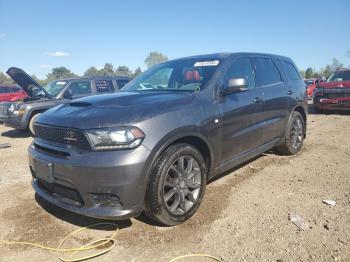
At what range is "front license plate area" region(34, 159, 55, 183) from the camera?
10.6 feet

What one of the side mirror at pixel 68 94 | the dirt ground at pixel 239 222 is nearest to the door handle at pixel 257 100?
the dirt ground at pixel 239 222

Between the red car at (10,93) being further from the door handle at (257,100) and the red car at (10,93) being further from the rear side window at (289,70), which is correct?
the door handle at (257,100)

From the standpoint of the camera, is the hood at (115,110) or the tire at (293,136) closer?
Result: the hood at (115,110)

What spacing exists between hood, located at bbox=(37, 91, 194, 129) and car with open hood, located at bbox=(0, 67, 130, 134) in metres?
6.31

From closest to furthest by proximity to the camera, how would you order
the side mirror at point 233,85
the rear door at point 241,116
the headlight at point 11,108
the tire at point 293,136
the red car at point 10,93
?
the side mirror at point 233,85 < the rear door at point 241,116 < the tire at point 293,136 < the headlight at point 11,108 < the red car at point 10,93

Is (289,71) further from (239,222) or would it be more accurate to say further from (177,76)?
(239,222)

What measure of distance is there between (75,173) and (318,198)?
2.94 metres

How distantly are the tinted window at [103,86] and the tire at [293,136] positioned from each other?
19.5 feet

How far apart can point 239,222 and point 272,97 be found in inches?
93.0

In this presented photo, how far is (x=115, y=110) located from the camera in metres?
3.18

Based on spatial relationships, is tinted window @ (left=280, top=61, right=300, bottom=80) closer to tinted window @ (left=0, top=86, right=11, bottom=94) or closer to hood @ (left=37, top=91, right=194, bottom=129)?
hood @ (left=37, top=91, right=194, bottom=129)

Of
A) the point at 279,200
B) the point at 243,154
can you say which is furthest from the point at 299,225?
the point at 243,154

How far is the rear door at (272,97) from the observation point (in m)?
4.94

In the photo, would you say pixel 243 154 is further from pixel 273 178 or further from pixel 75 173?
pixel 75 173
